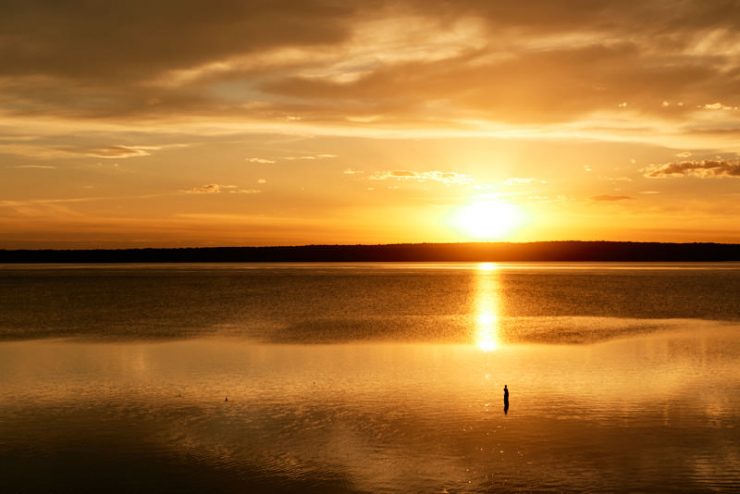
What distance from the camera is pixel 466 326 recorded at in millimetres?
61031

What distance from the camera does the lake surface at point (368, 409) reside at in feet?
66.0

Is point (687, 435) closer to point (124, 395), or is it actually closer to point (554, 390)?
point (554, 390)

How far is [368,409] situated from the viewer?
28.0 m

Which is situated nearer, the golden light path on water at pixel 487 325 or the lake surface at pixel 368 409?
the lake surface at pixel 368 409

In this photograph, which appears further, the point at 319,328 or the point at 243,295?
the point at 243,295

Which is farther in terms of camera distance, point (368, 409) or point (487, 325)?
point (487, 325)

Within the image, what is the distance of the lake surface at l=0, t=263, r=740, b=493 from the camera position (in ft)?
66.0

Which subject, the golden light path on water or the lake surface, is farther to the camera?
the golden light path on water

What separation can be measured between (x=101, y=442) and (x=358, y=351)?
2216 centimetres

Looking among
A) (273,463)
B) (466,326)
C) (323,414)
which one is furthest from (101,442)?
(466,326)

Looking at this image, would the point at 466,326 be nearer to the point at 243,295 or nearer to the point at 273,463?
the point at 273,463

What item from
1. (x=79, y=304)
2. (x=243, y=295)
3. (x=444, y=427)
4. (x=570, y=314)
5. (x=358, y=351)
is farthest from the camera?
(x=243, y=295)

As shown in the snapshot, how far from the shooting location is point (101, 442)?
76.4ft

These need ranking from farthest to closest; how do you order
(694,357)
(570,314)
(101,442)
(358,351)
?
(570,314) → (358,351) → (694,357) → (101,442)
